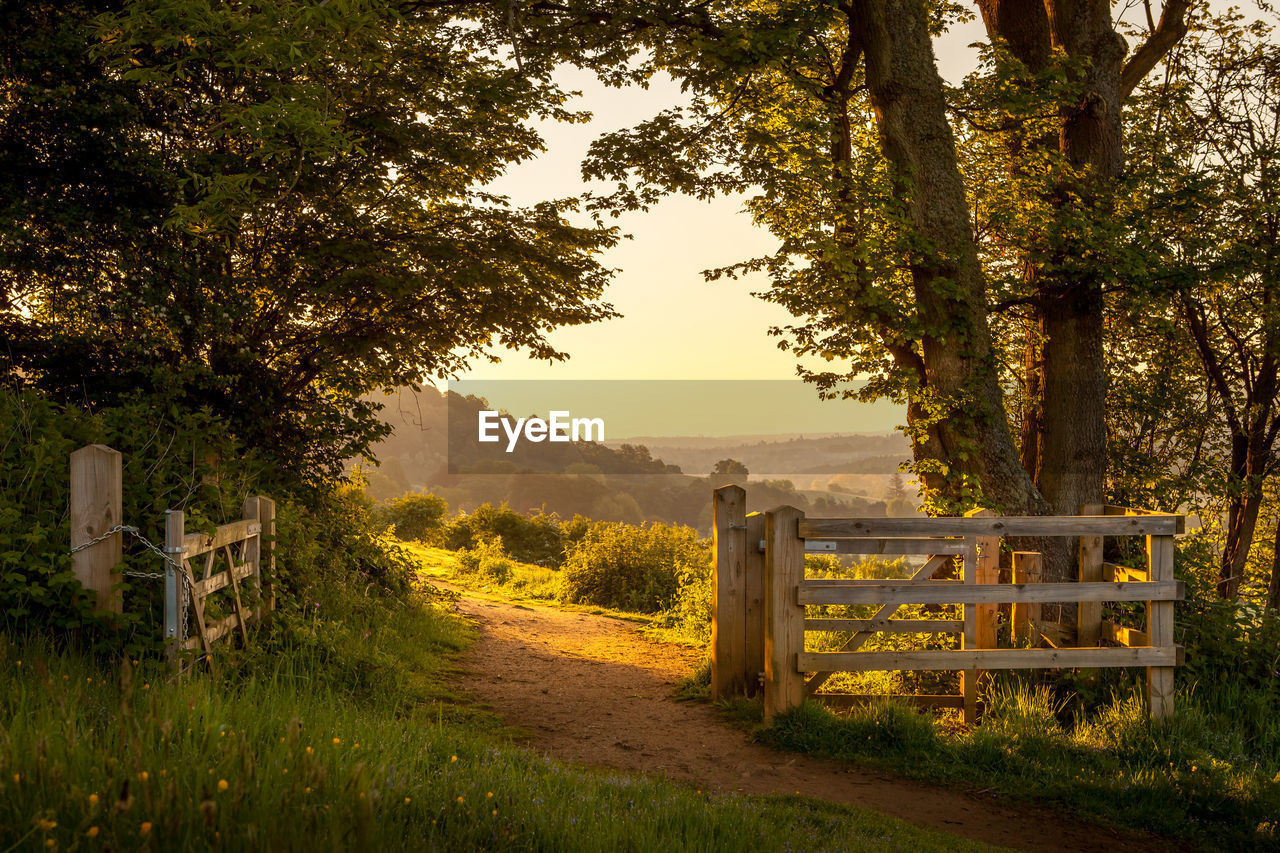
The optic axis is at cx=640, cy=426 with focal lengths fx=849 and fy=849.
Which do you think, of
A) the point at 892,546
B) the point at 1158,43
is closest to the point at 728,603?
Result: the point at 892,546

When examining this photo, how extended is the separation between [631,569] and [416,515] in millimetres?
14074

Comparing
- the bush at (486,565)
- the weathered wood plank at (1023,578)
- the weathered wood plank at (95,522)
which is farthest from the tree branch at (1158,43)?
the bush at (486,565)

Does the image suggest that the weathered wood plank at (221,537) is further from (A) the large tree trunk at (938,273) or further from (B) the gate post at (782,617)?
(A) the large tree trunk at (938,273)

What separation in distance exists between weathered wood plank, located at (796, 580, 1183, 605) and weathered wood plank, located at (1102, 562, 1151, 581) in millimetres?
390

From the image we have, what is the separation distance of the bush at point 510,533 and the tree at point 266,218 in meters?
16.1

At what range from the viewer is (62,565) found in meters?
5.75

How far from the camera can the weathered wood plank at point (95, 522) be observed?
5781mm

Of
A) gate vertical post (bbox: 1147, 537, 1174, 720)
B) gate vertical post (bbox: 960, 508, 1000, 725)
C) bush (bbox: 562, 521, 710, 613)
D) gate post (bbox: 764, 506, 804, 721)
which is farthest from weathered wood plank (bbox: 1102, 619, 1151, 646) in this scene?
bush (bbox: 562, 521, 710, 613)

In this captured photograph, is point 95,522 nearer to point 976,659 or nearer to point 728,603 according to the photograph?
point 728,603

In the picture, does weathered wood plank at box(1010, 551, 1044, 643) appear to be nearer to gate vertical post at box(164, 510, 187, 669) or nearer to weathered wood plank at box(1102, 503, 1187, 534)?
weathered wood plank at box(1102, 503, 1187, 534)

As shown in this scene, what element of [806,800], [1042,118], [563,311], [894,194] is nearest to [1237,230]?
[1042,118]

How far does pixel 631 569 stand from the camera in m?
18.0

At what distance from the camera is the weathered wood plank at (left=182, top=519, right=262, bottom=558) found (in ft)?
20.0

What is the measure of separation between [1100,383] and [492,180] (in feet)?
30.3
